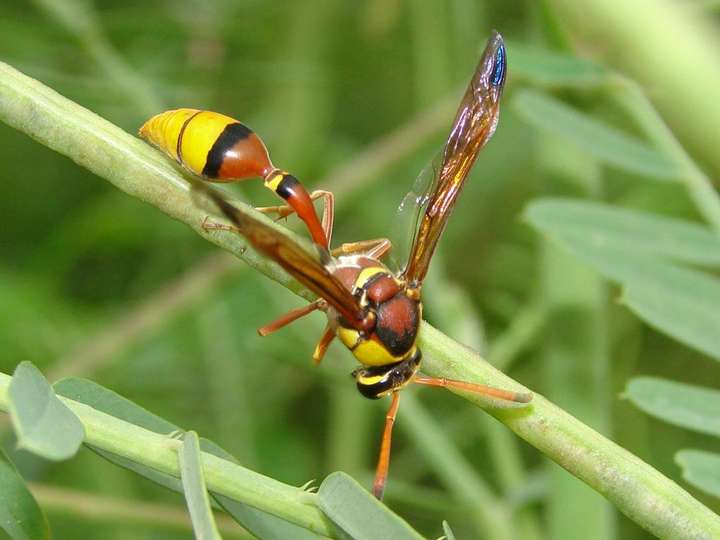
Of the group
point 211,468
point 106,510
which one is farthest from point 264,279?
point 211,468

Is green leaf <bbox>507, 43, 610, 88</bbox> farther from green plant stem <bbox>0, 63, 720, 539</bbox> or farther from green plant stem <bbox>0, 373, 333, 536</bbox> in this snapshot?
green plant stem <bbox>0, 373, 333, 536</bbox>

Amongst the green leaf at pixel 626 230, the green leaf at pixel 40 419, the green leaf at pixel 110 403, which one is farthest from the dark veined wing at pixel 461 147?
the green leaf at pixel 40 419

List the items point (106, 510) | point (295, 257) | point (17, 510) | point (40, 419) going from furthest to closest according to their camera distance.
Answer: point (106, 510) < point (295, 257) < point (17, 510) < point (40, 419)

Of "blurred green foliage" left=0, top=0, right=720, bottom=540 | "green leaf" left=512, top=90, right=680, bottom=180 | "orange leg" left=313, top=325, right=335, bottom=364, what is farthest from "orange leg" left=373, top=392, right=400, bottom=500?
"blurred green foliage" left=0, top=0, right=720, bottom=540

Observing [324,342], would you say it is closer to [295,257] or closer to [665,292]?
[295,257]

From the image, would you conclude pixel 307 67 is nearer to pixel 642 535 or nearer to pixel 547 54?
pixel 547 54

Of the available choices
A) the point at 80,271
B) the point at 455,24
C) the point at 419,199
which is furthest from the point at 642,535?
the point at 80,271
